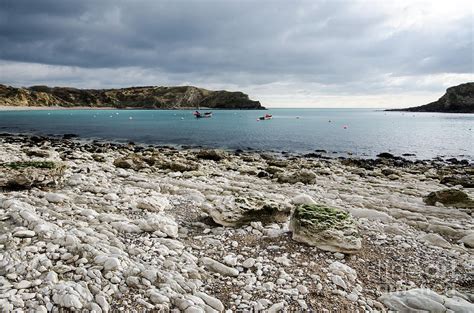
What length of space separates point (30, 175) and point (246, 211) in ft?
23.0

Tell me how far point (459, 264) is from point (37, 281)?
326 inches

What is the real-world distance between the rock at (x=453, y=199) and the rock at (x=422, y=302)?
8.28 meters

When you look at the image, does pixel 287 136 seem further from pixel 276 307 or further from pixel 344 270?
pixel 276 307

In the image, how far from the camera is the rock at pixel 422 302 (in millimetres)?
4770

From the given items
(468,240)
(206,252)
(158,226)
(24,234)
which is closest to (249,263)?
(206,252)

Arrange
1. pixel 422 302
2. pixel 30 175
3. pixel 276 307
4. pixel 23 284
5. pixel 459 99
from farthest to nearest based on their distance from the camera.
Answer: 1. pixel 459 99
2. pixel 30 175
3. pixel 422 302
4. pixel 276 307
5. pixel 23 284

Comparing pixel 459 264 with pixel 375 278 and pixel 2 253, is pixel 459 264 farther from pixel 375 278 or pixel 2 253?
pixel 2 253

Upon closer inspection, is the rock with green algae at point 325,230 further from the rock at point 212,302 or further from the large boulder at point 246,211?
the rock at point 212,302

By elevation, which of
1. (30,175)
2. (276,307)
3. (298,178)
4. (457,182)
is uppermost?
(30,175)

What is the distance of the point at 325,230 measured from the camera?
22.7ft

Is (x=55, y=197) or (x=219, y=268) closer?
(x=219, y=268)

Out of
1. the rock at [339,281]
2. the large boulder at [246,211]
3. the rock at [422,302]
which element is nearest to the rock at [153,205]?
the large boulder at [246,211]

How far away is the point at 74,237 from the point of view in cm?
605

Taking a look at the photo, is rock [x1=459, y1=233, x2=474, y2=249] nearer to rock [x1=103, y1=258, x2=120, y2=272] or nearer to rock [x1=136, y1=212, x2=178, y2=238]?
rock [x1=136, y1=212, x2=178, y2=238]
